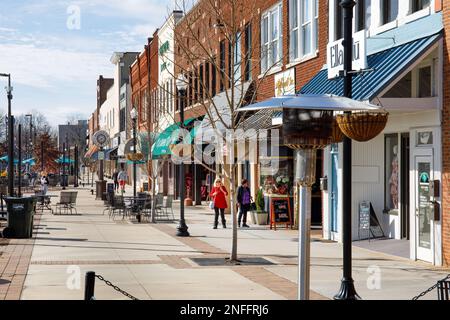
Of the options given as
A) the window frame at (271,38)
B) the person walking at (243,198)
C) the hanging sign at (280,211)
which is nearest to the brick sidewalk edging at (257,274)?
the hanging sign at (280,211)

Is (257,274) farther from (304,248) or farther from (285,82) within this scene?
(285,82)

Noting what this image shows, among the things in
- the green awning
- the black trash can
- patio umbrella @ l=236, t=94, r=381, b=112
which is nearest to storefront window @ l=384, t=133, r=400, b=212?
the black trash can

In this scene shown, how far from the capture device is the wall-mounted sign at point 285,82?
24.6 m

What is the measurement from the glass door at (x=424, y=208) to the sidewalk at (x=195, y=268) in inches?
14.7

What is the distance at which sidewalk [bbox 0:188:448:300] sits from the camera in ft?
40.0

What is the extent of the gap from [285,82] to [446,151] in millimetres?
10699

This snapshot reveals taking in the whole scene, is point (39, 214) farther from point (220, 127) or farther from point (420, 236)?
point (420, 236)

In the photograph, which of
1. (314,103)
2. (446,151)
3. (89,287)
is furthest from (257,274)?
(89,287)

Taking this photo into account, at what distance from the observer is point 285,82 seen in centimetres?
2534

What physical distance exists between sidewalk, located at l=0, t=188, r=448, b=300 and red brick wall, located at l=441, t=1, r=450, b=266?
645 mm

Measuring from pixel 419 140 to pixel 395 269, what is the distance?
3074 millimetres

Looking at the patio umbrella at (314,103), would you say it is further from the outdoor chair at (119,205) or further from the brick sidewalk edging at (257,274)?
the outdoor chair at (119,205)
